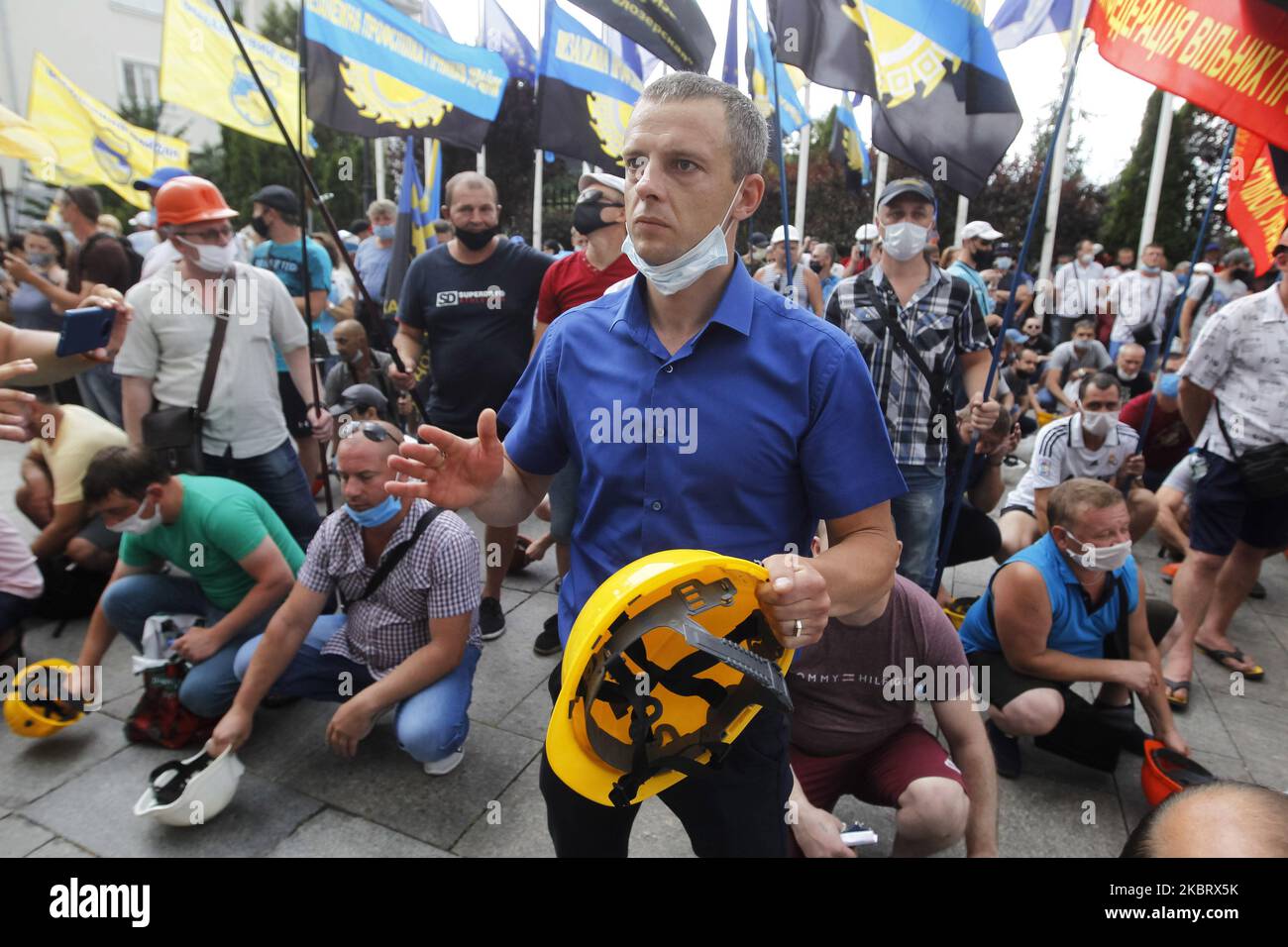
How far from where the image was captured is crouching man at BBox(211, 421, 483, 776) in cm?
288

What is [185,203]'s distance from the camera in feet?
11.9

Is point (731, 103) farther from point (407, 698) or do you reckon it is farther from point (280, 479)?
point (280, 479)

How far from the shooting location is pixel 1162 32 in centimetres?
307

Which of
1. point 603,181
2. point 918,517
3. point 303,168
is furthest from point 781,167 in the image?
point 303,168

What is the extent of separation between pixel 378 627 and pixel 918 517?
2.33 m

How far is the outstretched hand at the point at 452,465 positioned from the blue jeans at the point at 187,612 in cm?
226

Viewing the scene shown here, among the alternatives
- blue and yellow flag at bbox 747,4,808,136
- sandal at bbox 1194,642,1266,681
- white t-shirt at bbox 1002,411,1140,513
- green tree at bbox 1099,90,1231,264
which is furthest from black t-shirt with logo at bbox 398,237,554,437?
green tree at bbox 1099,90,1231,264

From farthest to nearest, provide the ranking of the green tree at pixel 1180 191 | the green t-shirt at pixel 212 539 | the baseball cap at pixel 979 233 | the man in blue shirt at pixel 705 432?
the green tree at pixel 1180 191 < the baseball cap at pixel 979 233 < the green t-shirt at pixel 212 539 < the man in blue shirt at pixel 705 432

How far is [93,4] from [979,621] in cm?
2824

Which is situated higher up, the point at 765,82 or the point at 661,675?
the point at 765,82

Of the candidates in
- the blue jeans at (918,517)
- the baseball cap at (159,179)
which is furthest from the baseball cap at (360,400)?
the blue jeans at (918,517)

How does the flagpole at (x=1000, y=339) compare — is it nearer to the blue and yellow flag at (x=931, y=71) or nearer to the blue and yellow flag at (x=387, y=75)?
the blue and yellow flag at (x=931, y=71)

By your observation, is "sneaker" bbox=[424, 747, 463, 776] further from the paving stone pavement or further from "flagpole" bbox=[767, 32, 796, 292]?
"flagpole" bbox=[767, 32, 796, 292]

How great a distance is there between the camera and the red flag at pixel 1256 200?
3703mm
